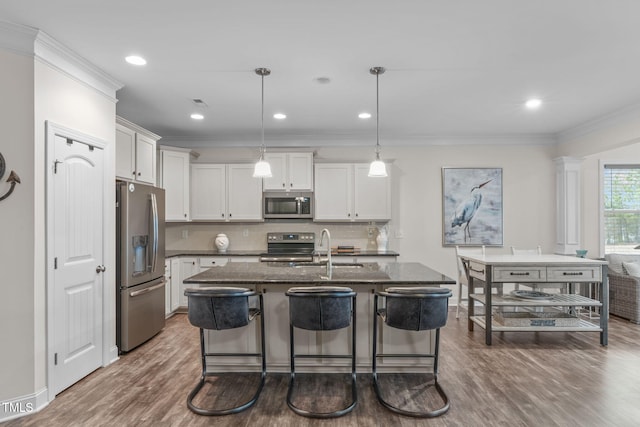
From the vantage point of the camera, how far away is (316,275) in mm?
3127

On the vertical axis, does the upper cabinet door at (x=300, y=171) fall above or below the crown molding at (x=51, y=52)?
below

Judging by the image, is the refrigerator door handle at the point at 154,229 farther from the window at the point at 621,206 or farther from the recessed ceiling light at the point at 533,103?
the window at the point at 621,206

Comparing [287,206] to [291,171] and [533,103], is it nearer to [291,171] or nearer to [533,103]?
[291,171]

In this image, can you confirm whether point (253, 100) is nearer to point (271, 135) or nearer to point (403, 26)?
point (271, 135)

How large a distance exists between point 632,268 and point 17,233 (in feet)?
21.7

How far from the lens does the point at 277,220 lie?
232 inches

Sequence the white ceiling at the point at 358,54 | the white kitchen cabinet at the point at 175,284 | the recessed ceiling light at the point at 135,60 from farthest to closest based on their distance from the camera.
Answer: the white kitchen cabinet at the point at 175,284
the recessed ceiling light at the point at 135,60
the white ceiling at the point at 358,54

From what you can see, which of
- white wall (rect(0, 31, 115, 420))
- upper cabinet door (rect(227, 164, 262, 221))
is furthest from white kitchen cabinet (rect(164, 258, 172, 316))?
white wall (rect(0, 31, 115, 420))

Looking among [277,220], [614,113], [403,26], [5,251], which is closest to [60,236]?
[5,251]

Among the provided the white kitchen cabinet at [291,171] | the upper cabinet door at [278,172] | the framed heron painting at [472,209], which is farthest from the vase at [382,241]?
the upper cabinet door at [278,172]

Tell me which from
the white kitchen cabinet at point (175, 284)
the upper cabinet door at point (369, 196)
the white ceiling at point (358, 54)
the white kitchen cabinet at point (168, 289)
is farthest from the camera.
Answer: the upper cabinet door at point (369, 196)

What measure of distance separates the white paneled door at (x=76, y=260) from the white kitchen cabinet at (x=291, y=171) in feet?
8.42

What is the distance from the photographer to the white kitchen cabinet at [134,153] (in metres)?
3.84

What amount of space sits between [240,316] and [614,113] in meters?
4.94
